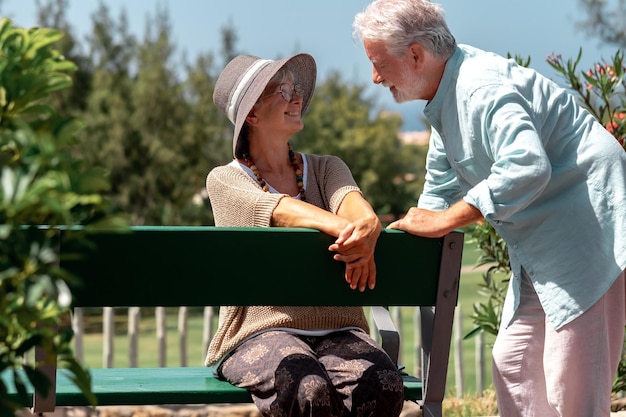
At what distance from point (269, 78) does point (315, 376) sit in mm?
1043

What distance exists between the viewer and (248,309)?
3.54 m

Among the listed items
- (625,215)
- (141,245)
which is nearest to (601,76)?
(625,215)

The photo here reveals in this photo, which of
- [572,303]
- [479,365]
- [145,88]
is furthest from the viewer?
[145,88]

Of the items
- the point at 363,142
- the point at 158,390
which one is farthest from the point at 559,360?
the point at 363,142

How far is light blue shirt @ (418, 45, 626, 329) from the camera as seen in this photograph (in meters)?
3.22

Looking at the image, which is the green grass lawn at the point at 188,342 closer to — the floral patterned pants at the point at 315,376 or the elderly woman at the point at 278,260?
the elderly woman at the point at 278,260

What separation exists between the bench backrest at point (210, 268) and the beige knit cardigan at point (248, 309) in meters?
0.22

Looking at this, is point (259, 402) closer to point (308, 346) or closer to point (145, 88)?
point (308, 346)

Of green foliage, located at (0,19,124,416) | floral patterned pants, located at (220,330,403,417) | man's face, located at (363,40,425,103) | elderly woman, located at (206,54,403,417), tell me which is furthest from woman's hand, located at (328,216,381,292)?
green foliage, located at (0,19,124,416)

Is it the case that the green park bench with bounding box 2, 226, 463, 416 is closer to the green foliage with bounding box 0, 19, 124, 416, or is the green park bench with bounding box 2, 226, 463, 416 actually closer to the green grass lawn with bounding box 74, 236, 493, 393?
the green foliage with bounding box 0, 19, 124, 416

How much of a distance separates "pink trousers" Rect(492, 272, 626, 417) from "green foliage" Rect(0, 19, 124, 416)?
65.2 inches

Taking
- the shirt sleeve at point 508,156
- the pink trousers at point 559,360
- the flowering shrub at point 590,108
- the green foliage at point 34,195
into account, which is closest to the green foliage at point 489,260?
the flowering shrub at point 590,108

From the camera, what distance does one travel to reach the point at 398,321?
8.90 metres

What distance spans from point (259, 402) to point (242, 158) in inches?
35.6
